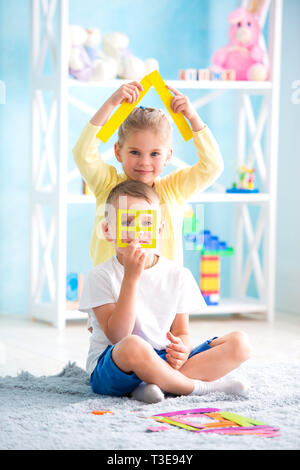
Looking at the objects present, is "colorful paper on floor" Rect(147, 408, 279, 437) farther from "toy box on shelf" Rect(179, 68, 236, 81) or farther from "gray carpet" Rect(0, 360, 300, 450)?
"toy box on shelf" Rect(179, 68, 236, 81)

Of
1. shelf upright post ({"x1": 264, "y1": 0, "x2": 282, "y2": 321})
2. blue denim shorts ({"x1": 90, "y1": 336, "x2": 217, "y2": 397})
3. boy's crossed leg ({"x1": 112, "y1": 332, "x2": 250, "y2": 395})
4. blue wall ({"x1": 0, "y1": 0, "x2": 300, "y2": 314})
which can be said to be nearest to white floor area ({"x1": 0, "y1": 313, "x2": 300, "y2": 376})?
shelf upright post ({"x1": 264, "y1": 0, "x2": 282, "y2": 321})

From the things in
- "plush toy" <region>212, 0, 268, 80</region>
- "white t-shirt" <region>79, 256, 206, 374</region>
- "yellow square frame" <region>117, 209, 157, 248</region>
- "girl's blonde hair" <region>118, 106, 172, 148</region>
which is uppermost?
"plush toy" <region>212, 0, 268, 80</region>

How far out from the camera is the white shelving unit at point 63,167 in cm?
282

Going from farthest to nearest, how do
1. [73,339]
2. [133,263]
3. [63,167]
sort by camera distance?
1. [63,167]
2. [73,339]
3. [133,263]

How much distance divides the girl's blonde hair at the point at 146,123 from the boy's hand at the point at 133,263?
33cm

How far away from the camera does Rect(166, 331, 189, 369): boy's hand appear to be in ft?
5.49

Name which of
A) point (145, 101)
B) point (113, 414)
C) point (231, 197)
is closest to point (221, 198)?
point (231, 197)

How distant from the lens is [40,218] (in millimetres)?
3016

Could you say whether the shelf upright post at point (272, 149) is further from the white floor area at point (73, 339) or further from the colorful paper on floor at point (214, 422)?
the colorful paper on floor at point (214, 422)

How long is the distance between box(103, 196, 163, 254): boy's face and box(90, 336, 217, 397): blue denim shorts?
0.24 m

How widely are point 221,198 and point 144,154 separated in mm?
1204

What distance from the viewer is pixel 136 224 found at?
1.68 metres

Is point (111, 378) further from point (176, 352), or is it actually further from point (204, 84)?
point (204, 84)

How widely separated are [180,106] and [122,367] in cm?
63
